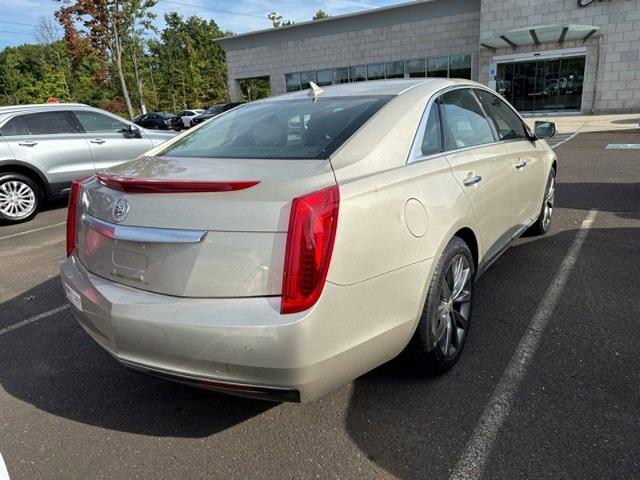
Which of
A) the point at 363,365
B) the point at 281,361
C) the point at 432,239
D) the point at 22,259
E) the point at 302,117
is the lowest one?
the point at 22,259

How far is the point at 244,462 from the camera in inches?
88.7

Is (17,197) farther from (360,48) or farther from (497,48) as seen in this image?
(360,48)

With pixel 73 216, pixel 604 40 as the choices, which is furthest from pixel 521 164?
pixel 604 40

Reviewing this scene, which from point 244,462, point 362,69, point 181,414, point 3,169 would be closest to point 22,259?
point 3,169

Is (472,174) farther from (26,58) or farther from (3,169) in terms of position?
(26,58)

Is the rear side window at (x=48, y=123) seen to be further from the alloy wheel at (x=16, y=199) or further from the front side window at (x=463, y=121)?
the front side window at (x=463, y=121)

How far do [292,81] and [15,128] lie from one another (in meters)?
28.4

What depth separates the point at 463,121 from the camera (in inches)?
131

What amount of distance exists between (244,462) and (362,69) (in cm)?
3154

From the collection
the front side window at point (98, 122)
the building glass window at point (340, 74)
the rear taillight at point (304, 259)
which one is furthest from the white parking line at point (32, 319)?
the building glass window at point (340, 74)

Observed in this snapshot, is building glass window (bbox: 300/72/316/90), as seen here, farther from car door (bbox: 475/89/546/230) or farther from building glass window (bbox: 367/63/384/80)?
car door (bbox: 475/89/546/230)

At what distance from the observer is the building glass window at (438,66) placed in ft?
92.3

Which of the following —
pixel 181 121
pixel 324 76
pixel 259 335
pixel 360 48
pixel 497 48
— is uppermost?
pixel 360 48

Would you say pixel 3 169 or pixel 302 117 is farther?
pixel 3 169
